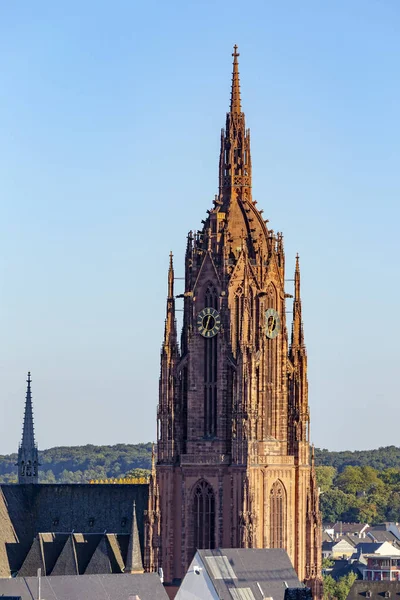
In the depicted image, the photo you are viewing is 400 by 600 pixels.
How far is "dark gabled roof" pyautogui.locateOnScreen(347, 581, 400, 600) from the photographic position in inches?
7352

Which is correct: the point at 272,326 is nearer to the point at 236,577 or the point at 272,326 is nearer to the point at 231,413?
the point at 231,413

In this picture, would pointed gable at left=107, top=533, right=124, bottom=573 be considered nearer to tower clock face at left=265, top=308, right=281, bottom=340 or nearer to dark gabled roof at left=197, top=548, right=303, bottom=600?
dark gabled roof at left=197, top=548, right=303, bottom=600

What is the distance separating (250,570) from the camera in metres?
144

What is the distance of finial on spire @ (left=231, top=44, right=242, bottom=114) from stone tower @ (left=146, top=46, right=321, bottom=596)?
841cm

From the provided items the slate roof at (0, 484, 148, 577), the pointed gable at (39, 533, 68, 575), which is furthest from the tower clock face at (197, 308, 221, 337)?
the pointed gable at (39, 533, 68, 575)

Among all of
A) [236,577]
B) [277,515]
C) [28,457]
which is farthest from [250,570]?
[28,457]

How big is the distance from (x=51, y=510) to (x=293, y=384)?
2321 centimetres

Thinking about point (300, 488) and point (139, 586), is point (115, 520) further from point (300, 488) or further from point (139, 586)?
point (139, 586)

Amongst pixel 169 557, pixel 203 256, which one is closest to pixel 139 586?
pixel 169 557

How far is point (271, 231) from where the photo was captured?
165000 millimetres

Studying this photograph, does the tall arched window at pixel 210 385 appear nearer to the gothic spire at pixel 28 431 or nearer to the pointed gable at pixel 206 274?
the pointed gable at pixel 206 274

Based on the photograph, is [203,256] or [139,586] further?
[203,256]

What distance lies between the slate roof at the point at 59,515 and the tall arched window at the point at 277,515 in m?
10.4

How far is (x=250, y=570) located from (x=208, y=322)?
24148 mm
